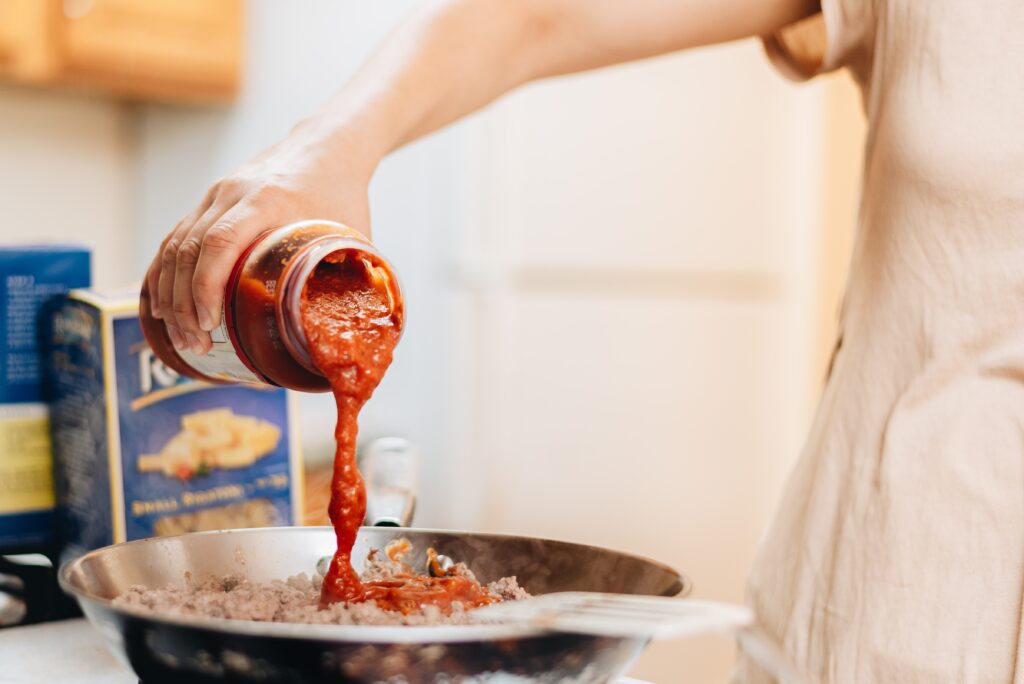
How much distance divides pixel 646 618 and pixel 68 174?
87.6 inches

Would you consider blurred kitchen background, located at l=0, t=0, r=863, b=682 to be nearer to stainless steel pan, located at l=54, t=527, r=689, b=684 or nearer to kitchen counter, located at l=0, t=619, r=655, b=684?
kitchen counter, located at l=0, t=619, r=655, b=684

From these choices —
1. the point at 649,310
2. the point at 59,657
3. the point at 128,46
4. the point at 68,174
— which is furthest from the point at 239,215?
the point at 649,310

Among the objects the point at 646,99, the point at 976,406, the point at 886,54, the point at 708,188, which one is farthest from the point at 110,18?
the point at 976,406

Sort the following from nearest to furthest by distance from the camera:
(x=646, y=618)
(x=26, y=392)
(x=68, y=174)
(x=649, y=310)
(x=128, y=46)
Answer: (x=646, y=618) → (x=26, y=392) → (x=128, y=46) → (x=68, y=174) → (x=649, y=310)

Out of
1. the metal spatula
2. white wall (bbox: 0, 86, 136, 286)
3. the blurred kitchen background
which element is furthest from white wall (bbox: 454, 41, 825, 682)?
the metal spatula

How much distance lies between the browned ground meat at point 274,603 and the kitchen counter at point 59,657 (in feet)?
0.34

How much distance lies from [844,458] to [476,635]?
0.50 meters

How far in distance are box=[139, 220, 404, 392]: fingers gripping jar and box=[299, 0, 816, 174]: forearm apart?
149 mm

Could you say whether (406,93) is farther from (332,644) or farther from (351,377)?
(332,644)

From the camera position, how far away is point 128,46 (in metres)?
2.18

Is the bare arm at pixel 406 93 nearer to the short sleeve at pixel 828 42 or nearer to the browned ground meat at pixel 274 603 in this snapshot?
the short sleeve at pixel 828 42

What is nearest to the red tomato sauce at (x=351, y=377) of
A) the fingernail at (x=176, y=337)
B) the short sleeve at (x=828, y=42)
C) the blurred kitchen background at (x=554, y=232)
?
the fingernail at (x=176, y=337)

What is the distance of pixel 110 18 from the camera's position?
7.04ft

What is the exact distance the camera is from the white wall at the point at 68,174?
90.8 inches
